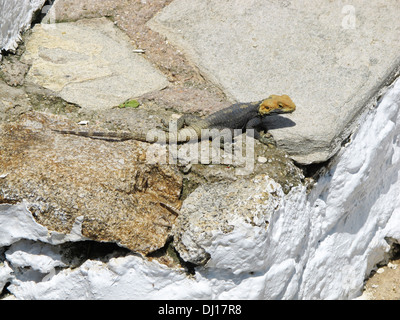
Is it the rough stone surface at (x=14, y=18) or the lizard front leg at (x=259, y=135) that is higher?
the rough stone surface at (x=14, y=18)

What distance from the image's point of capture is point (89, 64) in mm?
4273

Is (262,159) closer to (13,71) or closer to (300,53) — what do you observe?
(300,53)

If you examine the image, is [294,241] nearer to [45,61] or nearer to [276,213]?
[276,213]

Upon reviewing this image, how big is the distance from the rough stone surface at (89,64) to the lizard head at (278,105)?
908 mm

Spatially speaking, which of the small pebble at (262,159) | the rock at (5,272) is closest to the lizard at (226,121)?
the small pebble at (262,159)

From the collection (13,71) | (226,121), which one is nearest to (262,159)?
(226,121)

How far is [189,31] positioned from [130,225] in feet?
7.47

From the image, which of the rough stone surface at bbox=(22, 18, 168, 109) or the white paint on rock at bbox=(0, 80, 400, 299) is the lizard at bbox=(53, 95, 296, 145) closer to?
the rough stone surface at bbox=(22, 18, 168, 109)

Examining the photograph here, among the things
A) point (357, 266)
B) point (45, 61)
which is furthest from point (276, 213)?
point (45, 61)

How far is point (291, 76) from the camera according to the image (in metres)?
4.28

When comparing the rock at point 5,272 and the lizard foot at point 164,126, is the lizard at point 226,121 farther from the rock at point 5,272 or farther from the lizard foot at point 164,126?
the rock at point 5,272

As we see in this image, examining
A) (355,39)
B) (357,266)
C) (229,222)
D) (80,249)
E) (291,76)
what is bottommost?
(357,266)

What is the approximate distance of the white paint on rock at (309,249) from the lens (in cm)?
315

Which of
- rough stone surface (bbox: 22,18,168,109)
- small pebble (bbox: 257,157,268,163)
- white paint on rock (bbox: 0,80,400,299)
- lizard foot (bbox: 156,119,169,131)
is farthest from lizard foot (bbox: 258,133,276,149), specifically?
rough stone surface (bbox: 22,18,168,109)
